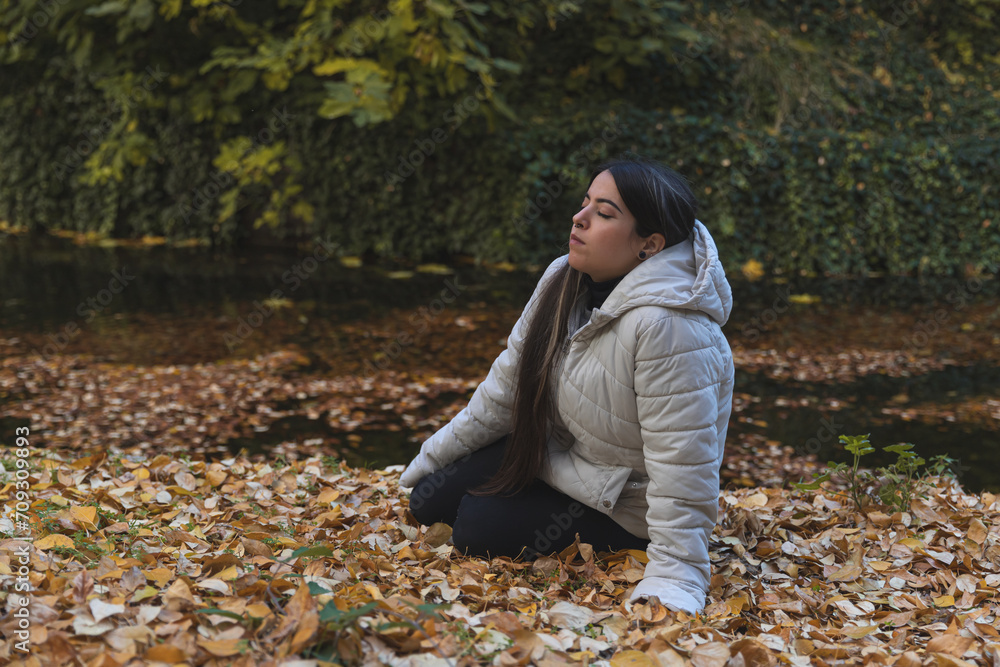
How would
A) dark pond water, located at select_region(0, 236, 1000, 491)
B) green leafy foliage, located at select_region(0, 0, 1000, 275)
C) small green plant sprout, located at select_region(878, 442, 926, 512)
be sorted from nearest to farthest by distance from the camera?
small green plant sprout, located at select_region(878, 442, 926, 512)
dark pond water, located at select_region(0, 236, 1000, 491)
green leafy foliage, located at select_region(0, 0, 1000, 275)

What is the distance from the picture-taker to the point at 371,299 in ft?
25.0

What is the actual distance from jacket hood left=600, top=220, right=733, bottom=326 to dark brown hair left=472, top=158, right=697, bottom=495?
0.06 metres

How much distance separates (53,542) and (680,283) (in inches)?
73.7

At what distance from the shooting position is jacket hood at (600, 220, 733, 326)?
2223mm

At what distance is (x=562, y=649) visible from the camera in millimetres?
1922

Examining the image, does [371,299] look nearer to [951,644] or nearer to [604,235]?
[604,235]

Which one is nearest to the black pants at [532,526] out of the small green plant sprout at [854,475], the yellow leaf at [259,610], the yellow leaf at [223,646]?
the small green plant sprout at [854,475]

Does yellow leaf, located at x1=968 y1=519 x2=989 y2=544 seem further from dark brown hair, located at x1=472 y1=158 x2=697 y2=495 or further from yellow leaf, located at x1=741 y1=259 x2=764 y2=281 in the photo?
yellow leaf, located at x1=741 y1=259 x2=764 y2=281

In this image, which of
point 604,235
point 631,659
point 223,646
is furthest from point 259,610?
point 604,235

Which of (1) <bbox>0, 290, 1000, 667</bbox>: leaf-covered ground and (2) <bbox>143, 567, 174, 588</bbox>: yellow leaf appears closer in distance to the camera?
(1) <bbox>0, 290, 1000, 667</bbox>: leaf-covered ground

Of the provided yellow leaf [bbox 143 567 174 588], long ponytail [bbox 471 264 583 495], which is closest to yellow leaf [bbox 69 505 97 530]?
yellow leaf [bbox 143 567 174 588]

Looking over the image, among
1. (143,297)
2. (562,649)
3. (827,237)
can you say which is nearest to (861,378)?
(827,237)

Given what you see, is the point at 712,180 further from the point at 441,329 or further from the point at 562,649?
the point at 562,649

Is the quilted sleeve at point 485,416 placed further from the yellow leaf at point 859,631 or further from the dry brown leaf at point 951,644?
the dry brown leaf at point 951,644
